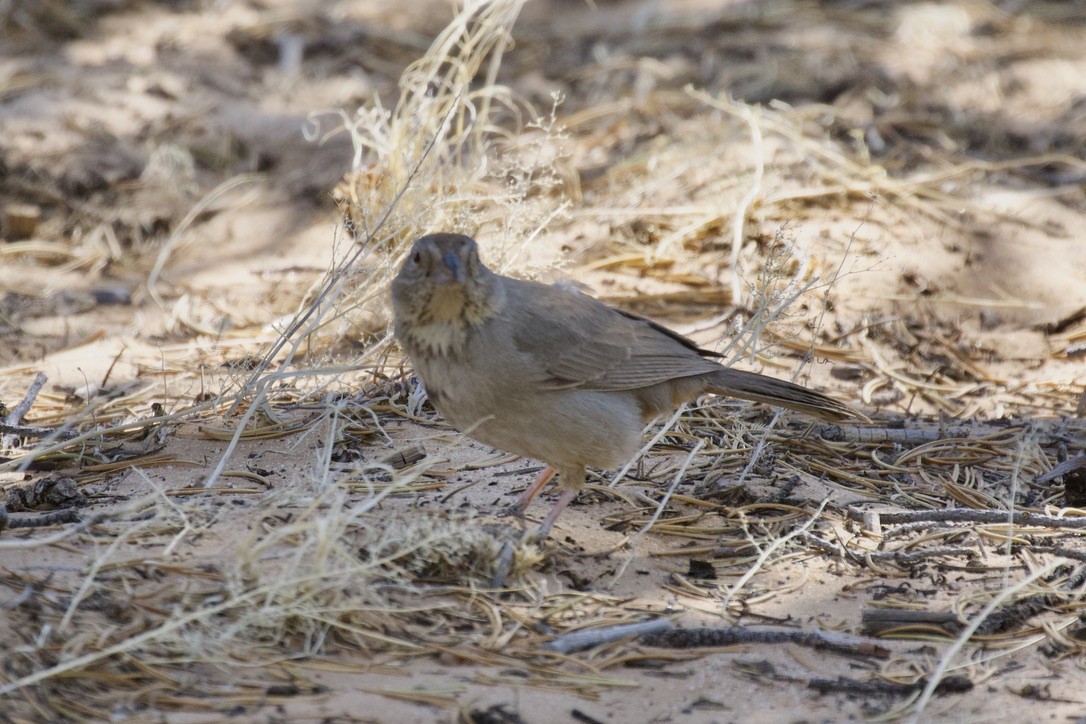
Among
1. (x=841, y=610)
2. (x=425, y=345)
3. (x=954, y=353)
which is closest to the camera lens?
(x=841, y=610)

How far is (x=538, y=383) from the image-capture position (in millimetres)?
4113

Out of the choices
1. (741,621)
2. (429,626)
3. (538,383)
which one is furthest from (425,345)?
(741,621)

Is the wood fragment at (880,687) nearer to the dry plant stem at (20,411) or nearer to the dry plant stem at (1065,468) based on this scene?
the dry plant stem at (1065,468)

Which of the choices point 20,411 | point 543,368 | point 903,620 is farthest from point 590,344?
point 20,411

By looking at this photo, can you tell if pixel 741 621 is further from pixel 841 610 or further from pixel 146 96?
pixel 146 96

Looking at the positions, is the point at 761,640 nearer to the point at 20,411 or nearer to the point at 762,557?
the point at 762,557

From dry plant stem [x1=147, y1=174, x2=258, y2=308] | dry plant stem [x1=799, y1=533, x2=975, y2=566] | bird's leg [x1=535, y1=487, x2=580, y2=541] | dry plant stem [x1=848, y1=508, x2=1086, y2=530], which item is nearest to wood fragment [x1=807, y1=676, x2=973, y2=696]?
dry plant stem [x1=799, y1=533, x2=975, y2=566]

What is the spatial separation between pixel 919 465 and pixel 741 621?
174 cm

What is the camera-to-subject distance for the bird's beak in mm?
3848

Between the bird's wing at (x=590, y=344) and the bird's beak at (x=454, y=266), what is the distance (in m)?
0.33

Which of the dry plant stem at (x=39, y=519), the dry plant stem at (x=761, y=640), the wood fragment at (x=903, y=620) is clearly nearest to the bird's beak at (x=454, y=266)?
the dry plant stem at (x=761, y=640)

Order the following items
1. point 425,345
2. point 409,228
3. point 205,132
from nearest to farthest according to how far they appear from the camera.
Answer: point 425,345
point 409,228
point 205,132

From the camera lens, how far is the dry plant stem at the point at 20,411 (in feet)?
15.2

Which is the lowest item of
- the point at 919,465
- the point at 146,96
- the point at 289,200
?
the point at 919,465
